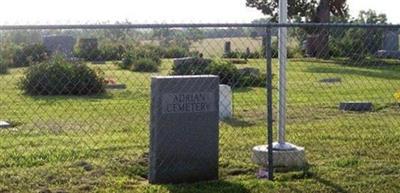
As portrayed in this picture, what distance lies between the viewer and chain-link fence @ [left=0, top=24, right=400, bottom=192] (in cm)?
735

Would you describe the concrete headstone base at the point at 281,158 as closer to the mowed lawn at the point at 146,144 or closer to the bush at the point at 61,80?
the mowed lawn at the point at 146,144

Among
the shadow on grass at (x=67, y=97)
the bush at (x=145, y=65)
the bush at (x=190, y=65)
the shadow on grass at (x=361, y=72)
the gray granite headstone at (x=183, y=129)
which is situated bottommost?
the shadow on grass at (x=361, y=72)

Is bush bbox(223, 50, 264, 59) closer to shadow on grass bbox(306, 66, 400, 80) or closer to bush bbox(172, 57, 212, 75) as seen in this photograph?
shadow on grass bbox(306, 66, 400, 80)

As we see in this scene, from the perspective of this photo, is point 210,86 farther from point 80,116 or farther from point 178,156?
point 80,116

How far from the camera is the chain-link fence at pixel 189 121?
7352 mm

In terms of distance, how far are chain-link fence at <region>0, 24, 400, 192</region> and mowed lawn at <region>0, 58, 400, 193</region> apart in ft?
0.05

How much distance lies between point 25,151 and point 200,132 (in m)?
2.94

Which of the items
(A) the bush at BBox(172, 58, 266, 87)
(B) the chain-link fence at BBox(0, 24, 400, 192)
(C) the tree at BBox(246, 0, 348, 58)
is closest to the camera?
(B) the chain-link fence at BBox(0, 24, 400, 192)

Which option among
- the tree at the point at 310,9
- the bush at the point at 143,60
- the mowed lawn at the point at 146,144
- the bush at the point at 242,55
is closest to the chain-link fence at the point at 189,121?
the mowed lawn at the point at 146,144

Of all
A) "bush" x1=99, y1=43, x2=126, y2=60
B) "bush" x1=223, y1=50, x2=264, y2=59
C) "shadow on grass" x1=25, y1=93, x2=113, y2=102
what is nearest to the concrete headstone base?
"shadow on grass" x1=25, y1=93, x2=113, y2=102

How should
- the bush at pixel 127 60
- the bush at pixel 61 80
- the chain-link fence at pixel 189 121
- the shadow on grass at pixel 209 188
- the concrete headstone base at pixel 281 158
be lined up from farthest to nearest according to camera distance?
the bush at pixel 127 60 → the bush at pixel 61 80 → the concrete headstone base at pixel 281 158 → the chain-link fence at pixel 189 121 → the shadow on grass at pixel 209 188

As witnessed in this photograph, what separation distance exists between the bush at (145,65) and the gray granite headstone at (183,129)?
19.2 meters

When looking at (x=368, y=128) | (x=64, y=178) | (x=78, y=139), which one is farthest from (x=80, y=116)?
(x=64, y=178)

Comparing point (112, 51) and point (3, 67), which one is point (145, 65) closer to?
point (112, 51)
